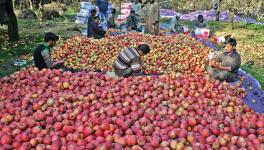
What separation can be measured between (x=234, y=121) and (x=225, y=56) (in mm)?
3780

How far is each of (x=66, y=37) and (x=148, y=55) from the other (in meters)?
8.24

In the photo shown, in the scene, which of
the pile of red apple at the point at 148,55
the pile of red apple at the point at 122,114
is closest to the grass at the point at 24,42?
the pile of red apple at the point at 148,55

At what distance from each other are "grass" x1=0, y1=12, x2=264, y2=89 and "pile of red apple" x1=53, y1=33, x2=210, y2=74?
5.87 feet

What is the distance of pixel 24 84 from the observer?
6.69 metres

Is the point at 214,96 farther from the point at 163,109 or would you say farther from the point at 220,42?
the point at 220,42

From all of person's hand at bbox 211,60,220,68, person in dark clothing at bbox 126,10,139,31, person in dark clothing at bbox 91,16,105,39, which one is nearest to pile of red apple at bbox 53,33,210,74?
person in dark clothing at bbox 91,16,105,39

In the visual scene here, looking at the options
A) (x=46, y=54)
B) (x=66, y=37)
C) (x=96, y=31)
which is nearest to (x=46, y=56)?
(x=46, y=54)

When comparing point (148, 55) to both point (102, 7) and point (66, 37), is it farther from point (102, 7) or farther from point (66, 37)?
point (102, 7)

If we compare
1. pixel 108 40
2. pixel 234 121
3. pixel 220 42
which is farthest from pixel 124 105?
pixel 220 42

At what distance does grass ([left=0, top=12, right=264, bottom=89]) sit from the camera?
13312 millimetres

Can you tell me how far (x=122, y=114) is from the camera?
17.8 feet

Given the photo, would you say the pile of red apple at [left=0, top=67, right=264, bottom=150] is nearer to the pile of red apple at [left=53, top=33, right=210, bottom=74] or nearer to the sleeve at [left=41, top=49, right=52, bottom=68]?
the sleeve at [left=41, top=49, right=52, bottom=68]

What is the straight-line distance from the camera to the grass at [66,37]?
13312mm

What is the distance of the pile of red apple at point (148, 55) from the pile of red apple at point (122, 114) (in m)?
3.97
